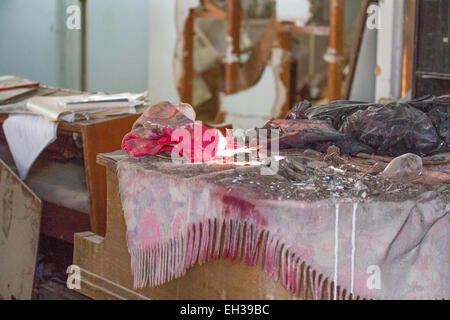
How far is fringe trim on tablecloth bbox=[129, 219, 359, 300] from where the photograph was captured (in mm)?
2281

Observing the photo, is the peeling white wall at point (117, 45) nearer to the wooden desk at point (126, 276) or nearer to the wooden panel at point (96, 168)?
the wooden panel at point (96, 168)

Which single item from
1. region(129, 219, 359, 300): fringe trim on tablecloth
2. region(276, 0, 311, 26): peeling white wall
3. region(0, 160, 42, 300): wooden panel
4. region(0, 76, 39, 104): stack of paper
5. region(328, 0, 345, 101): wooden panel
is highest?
region(276, 0, 311, 26): peeling white wall

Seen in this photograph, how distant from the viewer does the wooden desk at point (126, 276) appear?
7.89 ft

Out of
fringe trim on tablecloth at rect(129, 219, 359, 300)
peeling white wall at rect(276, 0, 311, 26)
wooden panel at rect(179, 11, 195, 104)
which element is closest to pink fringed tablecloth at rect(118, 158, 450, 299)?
fringe trim on tablecloth at rect(129, 219, 359, 300)

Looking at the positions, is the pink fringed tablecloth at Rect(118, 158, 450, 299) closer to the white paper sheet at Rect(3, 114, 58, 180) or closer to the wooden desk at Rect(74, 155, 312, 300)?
the wooden desk at Rect(74, 155, 312, 300)

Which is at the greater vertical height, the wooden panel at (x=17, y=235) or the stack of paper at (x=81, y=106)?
the stack of paper at (x=81, y=106)

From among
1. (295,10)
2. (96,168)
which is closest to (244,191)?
(96,168)

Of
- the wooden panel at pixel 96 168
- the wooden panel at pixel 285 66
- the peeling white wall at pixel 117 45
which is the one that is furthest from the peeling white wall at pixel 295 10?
the wooden panel at pixel 96 168

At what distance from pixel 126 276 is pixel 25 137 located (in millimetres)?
1380

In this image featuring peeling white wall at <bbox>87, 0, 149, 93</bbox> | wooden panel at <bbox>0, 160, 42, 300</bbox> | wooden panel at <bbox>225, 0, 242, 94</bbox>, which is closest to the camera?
wooden panel at <bbox>0, 160, 42, 300</bbox>

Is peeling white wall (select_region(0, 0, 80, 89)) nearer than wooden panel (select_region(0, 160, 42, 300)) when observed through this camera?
No

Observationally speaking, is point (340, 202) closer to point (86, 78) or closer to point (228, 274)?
point (228, 274)

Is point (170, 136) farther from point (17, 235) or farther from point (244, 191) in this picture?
point (17, 235)

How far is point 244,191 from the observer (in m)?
2.40
